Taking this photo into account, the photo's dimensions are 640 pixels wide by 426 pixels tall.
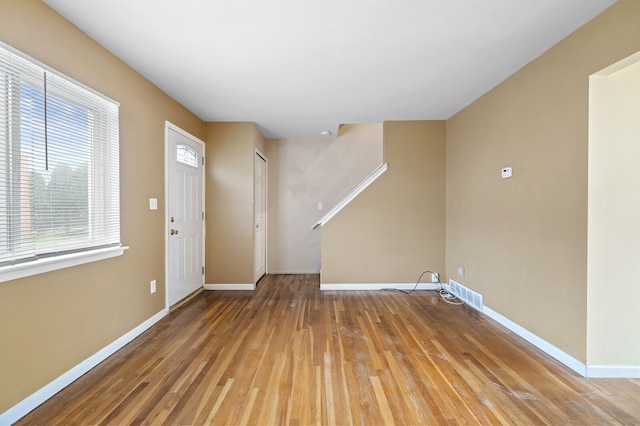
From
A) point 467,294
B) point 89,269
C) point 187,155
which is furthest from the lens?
point 187,155

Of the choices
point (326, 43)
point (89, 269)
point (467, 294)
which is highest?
point (326, 43)

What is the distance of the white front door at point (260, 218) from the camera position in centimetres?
422

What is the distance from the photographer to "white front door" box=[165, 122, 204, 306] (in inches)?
122

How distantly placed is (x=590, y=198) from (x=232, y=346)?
2972mm

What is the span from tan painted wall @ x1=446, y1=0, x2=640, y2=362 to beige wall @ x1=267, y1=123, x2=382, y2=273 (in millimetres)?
1979

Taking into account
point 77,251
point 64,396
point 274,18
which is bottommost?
point 64,396

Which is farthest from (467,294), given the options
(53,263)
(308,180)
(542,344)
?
(53,263)

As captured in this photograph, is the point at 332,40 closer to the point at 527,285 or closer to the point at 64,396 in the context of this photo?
the point at 527,285

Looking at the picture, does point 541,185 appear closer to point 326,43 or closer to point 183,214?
point 326,43

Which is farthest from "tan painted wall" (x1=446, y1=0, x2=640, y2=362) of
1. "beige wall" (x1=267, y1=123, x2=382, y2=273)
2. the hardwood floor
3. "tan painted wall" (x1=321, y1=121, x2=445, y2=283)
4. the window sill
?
the window sill

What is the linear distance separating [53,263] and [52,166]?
0.63 meters

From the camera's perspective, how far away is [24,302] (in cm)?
155

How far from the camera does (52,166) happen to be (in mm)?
1725

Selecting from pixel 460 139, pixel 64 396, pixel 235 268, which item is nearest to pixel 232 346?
pixel 64 396
